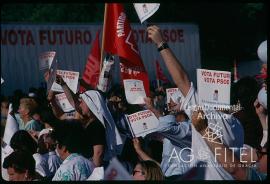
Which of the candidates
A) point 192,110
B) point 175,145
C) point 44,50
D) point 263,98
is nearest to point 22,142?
point 175,145

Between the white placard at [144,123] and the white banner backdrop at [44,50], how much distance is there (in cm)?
843

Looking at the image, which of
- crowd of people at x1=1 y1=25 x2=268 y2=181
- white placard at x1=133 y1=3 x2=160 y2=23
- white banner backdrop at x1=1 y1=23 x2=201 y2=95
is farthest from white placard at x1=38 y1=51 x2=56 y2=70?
white banner backdrop at x1=1 y1=23 x2=201 y2=95

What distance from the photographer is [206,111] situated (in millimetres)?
6113

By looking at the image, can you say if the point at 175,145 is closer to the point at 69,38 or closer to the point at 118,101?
the point at 118,101

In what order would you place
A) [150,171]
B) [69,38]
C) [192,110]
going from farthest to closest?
[69,38]
[192,110]
[150,171]

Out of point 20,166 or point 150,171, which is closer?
point 150,171

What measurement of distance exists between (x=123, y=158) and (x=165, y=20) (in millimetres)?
14988

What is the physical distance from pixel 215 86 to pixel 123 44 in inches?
77.8

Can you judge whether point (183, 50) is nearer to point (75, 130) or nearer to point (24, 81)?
point (24, 81)

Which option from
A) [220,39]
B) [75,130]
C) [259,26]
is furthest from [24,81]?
[75,130]

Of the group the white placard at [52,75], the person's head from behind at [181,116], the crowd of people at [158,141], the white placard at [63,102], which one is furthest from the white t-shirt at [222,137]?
the white placard at [63,102]

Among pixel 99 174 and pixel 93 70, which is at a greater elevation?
pixel 93 70

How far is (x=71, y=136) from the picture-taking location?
6.72 metres

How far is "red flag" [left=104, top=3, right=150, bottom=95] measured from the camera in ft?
27.5
